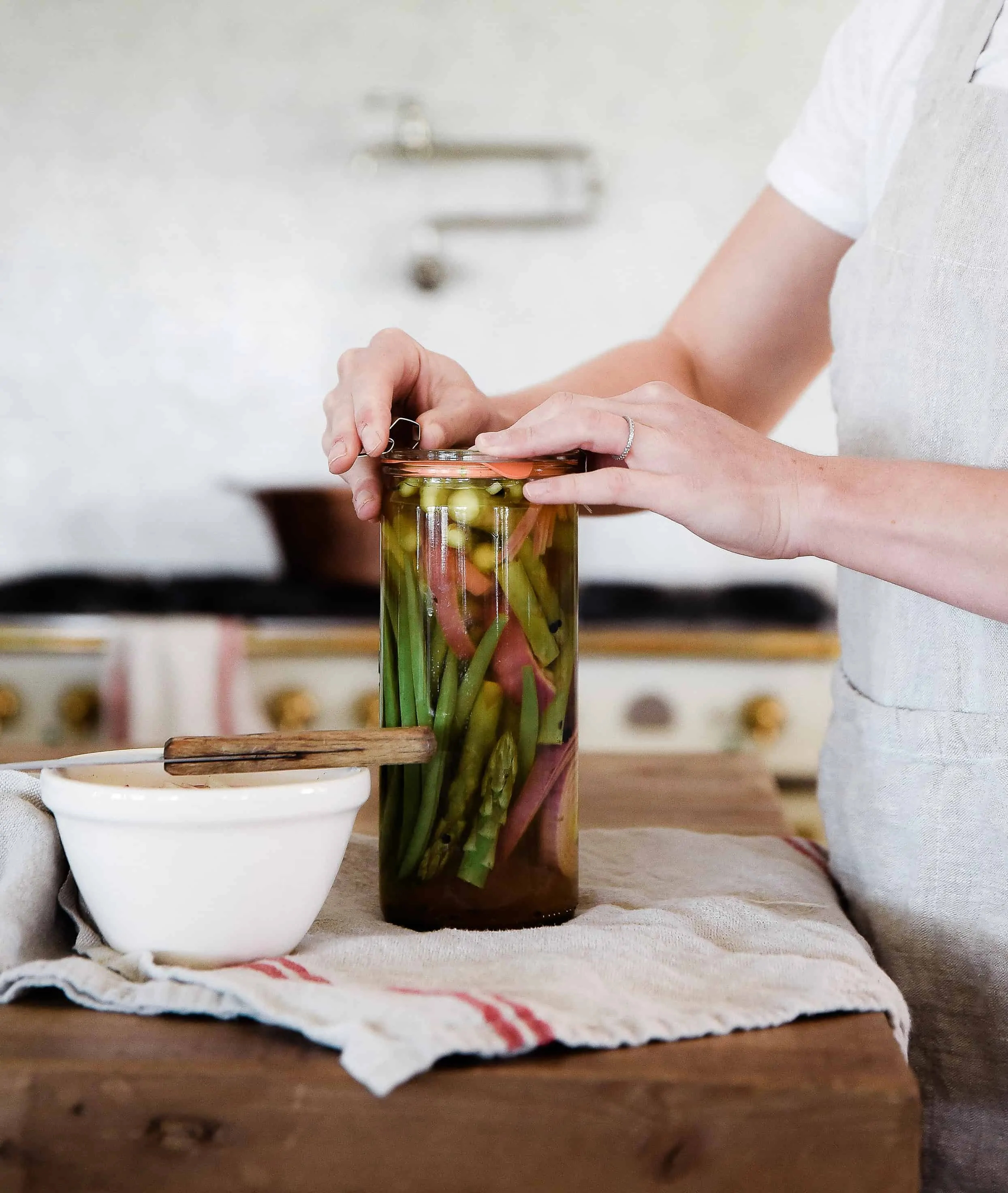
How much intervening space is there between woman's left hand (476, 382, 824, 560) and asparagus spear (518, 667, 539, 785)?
3.4 inches

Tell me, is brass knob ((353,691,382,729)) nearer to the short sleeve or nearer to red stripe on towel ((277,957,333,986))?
the short sleeve

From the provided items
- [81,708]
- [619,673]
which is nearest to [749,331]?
[619,673]

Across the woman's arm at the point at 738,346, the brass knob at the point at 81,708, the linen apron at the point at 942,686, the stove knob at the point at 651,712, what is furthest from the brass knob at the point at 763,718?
the linen apron at the point at 942,686

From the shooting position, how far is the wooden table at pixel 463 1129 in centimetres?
41

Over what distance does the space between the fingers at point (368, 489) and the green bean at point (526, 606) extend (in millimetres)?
127

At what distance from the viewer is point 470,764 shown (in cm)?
56

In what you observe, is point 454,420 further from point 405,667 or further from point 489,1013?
point 489,1013

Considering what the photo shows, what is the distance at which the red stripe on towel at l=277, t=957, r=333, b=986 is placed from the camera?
483mm

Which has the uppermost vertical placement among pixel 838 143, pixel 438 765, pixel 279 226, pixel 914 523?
pixel 279 226

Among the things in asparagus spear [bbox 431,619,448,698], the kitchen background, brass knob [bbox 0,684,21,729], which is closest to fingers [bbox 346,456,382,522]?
asparagus spear [bbox 431,619,448,698]

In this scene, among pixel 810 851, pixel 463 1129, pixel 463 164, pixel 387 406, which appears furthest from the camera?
pixel 463 164

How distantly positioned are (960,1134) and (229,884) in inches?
16.4

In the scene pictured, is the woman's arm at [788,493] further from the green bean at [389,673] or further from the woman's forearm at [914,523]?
the green bean at [389,673]

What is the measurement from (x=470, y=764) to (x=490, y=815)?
0.03 meters
